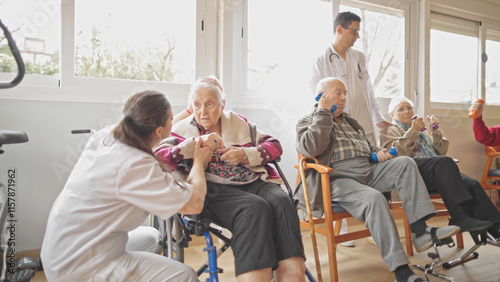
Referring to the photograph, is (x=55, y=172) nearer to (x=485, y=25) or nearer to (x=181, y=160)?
(x=181, y=160)

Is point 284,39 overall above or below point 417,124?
above

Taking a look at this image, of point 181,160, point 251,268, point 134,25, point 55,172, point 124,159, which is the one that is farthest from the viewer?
point 134,25

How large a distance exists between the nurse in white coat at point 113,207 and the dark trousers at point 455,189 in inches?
63.2

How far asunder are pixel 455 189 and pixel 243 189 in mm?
1255

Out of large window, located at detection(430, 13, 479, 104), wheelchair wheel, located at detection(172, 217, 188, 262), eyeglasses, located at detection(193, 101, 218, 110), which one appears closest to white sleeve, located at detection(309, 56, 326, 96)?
eyeglasses, located at detection(193, 101, 218, 110)

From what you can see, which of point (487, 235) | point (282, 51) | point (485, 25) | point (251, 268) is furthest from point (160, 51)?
point (485, 25)

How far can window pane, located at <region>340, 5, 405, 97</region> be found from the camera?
3.74 metres

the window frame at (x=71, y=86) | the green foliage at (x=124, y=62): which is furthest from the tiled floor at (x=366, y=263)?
the green foliage at (x=124, y=62)

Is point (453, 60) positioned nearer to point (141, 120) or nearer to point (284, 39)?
point (284, 39)

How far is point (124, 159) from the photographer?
1207 millimetres

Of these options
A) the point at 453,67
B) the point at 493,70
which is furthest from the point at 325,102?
the point at 493,70

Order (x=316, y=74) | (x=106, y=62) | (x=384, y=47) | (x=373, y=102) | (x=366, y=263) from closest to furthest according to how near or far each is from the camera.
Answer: (x=366, y=263) → (x=106, y=62) → (x=316, y=74) → (x=373, y=102) → (x=384, y=47)

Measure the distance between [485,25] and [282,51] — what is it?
282 centimetres

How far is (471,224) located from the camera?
2.05m
